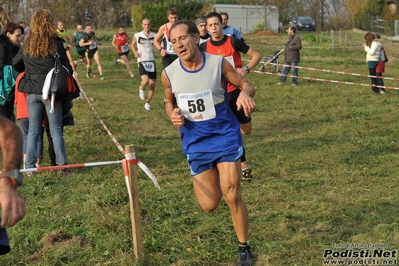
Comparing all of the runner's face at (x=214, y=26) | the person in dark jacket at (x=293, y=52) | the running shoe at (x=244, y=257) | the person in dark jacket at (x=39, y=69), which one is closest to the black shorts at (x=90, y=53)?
the person in dark jacket at (x=293, y=52)

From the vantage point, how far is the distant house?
167 ft

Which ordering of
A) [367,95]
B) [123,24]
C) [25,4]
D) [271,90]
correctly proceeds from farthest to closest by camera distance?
[123,24], [25,4], [271,90], [367,95]

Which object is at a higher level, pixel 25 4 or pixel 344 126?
pixel 25 4

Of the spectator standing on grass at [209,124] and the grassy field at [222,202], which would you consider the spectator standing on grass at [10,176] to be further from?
the grassy field at [222,202]

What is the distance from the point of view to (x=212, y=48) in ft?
25.7

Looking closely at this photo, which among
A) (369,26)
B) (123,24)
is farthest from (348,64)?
(123,24)

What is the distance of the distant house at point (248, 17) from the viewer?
51.0 metres

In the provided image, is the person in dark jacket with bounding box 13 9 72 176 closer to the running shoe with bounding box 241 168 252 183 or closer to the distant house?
the running shoe with bounding box 241 168 252 183

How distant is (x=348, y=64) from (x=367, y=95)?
1021 cm

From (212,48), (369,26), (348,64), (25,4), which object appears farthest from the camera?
(369,26)

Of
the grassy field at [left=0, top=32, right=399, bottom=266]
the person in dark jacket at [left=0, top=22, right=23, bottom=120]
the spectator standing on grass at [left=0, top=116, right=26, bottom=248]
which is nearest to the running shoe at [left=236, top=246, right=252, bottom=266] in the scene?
the grassy field at [left=0, top=32, right=399, bottom=266]

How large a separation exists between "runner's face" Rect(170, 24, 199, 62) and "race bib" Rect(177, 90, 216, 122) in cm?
30

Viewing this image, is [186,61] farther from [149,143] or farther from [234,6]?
[234,6]

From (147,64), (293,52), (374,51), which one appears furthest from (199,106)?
(293,52)
